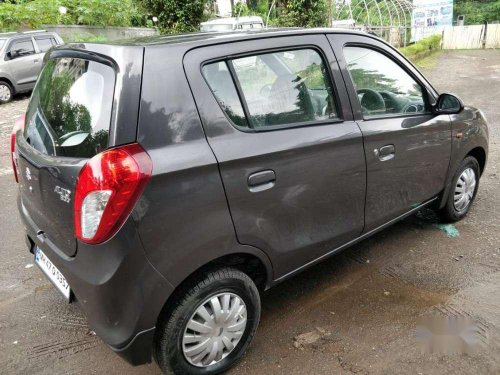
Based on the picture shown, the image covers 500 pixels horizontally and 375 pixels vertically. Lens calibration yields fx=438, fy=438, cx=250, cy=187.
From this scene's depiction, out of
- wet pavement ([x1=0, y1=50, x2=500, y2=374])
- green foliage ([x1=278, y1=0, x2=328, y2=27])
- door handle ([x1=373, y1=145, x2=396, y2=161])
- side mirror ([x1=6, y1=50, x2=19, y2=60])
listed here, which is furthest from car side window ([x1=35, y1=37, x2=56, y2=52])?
door handle ([x1=373, y1=145, x2=396, y2=161])

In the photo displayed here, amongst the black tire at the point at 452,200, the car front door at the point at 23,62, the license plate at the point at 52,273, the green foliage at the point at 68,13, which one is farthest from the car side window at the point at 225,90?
the green foliage at the point at 68,13

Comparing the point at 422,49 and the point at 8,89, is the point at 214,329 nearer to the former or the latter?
the point at 8,89

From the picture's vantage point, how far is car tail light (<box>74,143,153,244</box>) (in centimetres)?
188

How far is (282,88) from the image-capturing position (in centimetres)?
257

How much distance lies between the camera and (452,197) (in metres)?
3.87

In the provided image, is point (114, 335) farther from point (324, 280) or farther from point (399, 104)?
point (399, 104)

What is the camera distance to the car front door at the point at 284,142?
86.5 inches

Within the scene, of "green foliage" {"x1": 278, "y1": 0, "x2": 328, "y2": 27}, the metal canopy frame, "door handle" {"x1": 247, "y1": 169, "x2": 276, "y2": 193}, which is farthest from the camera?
the metal canopy frame

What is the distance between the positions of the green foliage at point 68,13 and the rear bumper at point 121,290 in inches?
651

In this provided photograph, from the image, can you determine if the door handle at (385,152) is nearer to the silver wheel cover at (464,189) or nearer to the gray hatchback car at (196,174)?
the gray hatchback car at (196,174)

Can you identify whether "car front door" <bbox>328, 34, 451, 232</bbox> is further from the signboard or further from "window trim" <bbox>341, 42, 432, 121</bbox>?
the signboard

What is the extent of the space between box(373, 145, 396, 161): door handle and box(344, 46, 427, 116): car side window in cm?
24

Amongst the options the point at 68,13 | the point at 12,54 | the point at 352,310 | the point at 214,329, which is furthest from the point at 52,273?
the point at 68,13

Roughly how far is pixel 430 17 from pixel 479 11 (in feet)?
53.1
